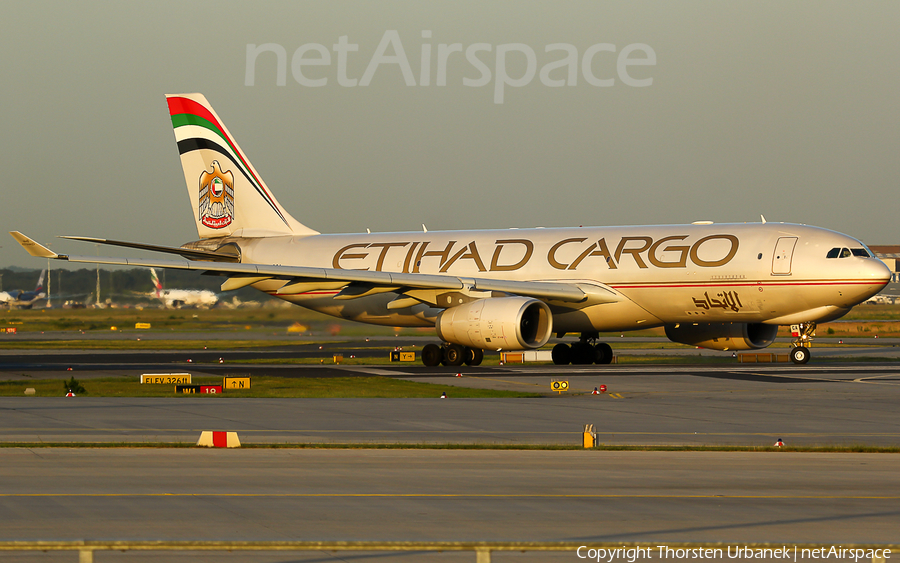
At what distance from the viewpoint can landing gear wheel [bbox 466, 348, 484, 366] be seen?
113 ft

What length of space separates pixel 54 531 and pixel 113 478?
302cm

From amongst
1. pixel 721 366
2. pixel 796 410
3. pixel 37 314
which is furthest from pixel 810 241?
pixel 37 314

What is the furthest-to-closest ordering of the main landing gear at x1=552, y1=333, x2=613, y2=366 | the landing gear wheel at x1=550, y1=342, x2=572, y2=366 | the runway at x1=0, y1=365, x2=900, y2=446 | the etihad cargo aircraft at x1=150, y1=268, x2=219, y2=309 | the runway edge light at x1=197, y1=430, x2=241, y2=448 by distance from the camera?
the etihad cargo aircraft at x1=150, y1=268, x2=219, y2=309
the landing gear wheel at x1=550, y1=342, x2=572, y2=366
the main landing gear at x1=552, y1=333, x2=613, y2=366
the runway at x1=0, y1=365, x2=900, y2=446
the runway edge light at x1=197, y1=430, x2=241, y2=448

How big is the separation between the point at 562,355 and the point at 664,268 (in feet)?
20.1

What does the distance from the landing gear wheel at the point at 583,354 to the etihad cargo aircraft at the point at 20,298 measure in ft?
133

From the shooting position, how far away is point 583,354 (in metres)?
37.2

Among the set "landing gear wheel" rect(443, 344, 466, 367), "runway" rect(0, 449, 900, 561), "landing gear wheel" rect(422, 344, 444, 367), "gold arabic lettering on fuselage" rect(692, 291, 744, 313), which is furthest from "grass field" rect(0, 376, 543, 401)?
"gold arabic lettering on fuselage" rect(692, 291, 744, 313)

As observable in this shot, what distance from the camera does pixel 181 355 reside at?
43500 mm

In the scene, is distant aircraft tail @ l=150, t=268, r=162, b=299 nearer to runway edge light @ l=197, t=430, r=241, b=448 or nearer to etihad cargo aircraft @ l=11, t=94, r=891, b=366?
etihad cargo aircraft @ l=11, t=94, r=891, b=366

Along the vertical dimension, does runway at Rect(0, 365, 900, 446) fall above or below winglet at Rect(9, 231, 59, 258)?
below

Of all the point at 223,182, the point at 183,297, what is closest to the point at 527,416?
the point at 223,182

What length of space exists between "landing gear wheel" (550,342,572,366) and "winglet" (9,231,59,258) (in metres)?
17.9

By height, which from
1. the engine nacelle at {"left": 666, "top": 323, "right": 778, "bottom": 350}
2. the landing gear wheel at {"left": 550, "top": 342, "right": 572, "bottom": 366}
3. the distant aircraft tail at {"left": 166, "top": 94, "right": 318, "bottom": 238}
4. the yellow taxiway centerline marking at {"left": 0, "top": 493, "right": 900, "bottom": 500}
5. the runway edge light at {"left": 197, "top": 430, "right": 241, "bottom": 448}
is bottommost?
the yellow taxiway centerline marking at {"left": 0, "top": 493, "right": 900, "bottom": 500}

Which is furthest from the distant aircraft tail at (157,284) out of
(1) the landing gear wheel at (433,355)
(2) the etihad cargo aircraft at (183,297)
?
(1) the landing gear wheel at (433,355)
